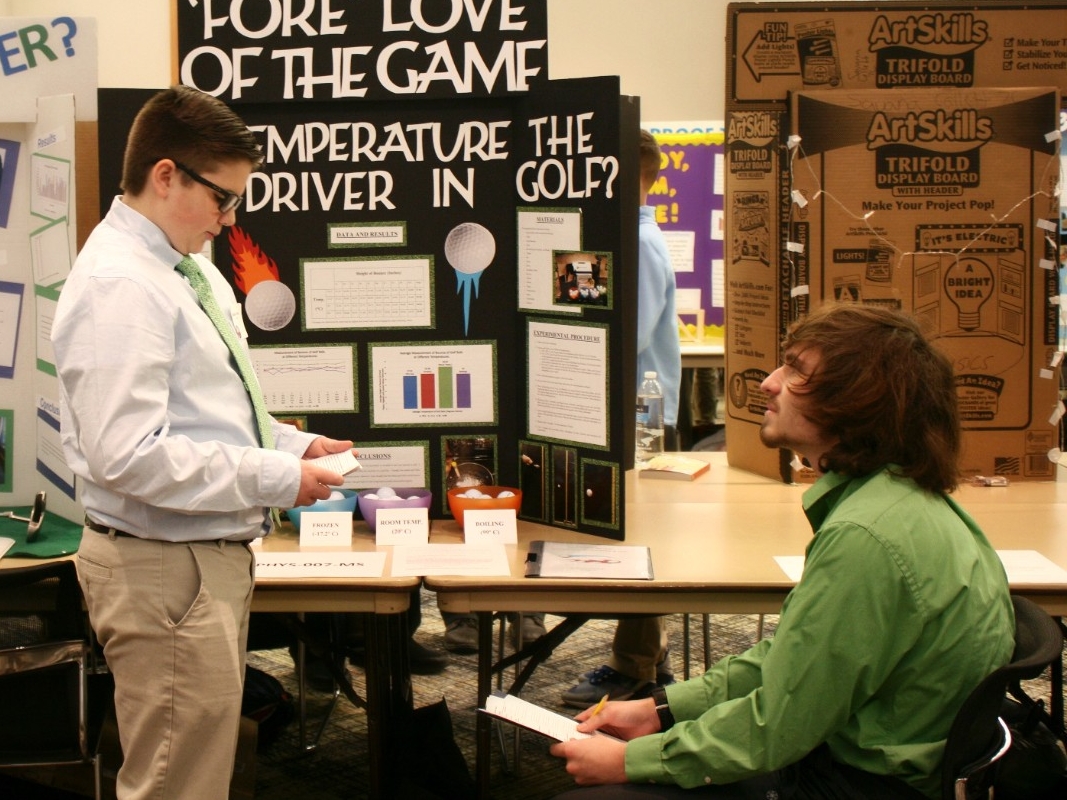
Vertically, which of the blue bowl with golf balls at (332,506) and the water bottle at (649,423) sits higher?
the water bottle at (649,423)

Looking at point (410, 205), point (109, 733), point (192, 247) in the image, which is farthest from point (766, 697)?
point (109, 733)

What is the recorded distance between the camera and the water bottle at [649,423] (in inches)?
140

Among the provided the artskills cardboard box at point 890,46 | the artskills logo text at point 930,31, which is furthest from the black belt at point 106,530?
the artskills logo text at point 930,31

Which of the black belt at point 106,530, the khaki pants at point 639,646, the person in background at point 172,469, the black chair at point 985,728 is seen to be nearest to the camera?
the black chair at point 985,728

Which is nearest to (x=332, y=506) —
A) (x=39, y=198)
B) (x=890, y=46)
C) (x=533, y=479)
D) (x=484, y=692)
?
(x=533, y=479)

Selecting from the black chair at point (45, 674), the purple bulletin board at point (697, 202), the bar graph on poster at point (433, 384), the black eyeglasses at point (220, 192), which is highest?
the purple bulletin board at point (697, 202)

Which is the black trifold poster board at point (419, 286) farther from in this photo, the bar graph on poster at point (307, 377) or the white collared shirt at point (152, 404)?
the white collared shirt at point (152, 404)

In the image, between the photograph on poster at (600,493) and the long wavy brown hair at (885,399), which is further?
the photograph on poster at (600,493)

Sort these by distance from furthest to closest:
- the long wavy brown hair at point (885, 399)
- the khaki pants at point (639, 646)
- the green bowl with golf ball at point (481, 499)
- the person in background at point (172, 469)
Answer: the khaki pants at point (639, 646) → the green bowl with golf ball at point (481, 499) → the person in background at point (172, 469) → the long wavy brown hair at point (885, 399)

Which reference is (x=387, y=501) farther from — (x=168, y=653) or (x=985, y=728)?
(x=985, y=728)

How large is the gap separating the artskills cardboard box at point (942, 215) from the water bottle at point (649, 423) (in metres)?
0.74

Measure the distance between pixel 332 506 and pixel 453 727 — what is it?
881 mm

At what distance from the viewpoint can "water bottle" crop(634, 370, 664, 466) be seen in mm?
3555

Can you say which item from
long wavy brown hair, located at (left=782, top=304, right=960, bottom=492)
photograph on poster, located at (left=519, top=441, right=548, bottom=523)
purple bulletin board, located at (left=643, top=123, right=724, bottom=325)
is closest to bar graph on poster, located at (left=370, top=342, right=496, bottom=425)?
photograph on poster, located at (left=519, top=441, right=548, bottom=523)
